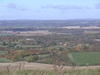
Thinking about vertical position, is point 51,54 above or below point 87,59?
below

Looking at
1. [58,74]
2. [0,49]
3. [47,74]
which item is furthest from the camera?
[0,49]

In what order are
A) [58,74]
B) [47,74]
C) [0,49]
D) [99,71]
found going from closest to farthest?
[58,74] < [47,74] < [99,71] < [0,49]

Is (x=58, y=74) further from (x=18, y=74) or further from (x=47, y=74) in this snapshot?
(x=18, y=74)

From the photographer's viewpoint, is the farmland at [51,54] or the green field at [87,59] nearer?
the farmland at [51,54]

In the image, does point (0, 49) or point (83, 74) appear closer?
point (83, 74)

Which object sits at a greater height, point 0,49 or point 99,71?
point 99,71

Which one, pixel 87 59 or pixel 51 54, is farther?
pixel 51 54

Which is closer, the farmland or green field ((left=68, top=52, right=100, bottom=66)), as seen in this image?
the farmland

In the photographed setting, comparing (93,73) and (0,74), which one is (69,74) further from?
(0,74)

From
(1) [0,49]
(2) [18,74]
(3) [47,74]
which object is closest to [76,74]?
(3) [47,74]
